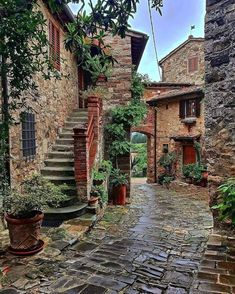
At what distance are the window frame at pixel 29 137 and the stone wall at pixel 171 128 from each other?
975 cm

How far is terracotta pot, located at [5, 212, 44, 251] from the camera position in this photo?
3844 mm

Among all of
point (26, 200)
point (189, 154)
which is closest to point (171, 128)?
point (189, 154)

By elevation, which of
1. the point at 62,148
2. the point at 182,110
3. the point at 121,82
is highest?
the point at 121,82

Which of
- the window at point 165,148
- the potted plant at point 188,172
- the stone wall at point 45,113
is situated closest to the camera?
the stone wall at point 45,113

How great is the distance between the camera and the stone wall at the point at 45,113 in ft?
→ 17.1

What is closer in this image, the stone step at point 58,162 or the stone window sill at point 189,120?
the stone step at point 58,162

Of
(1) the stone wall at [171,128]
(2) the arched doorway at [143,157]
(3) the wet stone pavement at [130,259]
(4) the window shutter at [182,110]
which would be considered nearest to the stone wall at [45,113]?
(3) the wet stone pavement at [130,259]

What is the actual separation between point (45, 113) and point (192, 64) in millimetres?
15153

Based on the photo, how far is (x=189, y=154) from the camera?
14.7 m

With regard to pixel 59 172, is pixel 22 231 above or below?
below

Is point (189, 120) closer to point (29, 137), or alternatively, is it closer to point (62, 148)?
point (62, 148)

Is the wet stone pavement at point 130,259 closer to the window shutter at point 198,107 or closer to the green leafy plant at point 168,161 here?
the window shutter at point 198,107

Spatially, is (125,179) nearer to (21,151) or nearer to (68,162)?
(68,162)

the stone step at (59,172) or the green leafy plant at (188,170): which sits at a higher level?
the stone step at (59,172)
